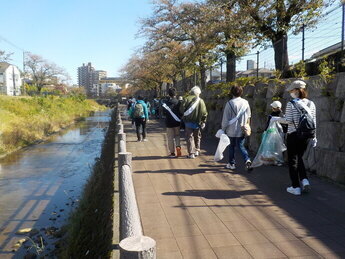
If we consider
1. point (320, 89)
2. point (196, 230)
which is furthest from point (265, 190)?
point (320, 89)

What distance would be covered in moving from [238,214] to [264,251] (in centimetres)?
100

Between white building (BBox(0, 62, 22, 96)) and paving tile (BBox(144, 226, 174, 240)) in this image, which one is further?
white building (BBox(0, 62, 22, 96))

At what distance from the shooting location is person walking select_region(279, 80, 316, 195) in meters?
4.39

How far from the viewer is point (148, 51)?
908 inches

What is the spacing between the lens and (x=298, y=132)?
4402 millimetres

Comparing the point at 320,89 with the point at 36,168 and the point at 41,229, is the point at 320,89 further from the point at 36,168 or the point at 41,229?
the point at 36,168

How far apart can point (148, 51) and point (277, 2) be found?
13.9m

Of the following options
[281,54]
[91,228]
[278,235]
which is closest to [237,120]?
[278,235]

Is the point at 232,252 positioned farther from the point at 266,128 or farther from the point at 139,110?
the point at 139,110

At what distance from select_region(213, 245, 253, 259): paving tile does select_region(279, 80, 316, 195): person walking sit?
6.23ft

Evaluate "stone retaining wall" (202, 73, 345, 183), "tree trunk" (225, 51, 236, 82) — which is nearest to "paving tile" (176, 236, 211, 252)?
"stone retaining wall" (202, 73, 345, 183)

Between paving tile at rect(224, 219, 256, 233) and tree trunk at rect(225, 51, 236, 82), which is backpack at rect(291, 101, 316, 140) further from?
tree trunk at rect(225, 51, 236, 82)

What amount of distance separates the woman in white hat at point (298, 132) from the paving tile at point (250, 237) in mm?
1492

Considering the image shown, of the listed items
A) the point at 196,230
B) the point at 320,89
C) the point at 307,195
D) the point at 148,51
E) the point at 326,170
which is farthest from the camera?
the point at 148,51
